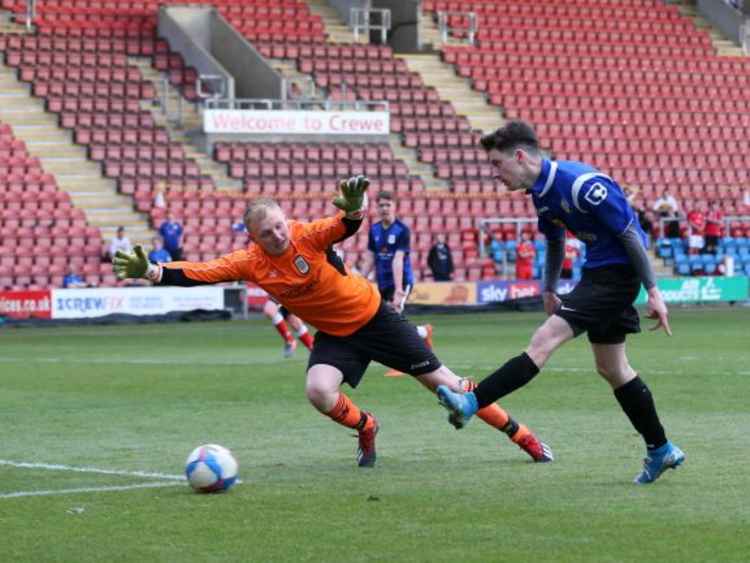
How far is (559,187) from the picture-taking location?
29.2ft

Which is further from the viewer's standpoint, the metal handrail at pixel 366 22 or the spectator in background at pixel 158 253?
the metal handrail at pixel 366 22

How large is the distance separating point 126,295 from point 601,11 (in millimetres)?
21976

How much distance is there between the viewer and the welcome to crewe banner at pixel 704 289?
38.1m

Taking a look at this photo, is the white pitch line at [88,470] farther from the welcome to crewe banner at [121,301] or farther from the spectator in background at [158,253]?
the spectator in background at [158,253]

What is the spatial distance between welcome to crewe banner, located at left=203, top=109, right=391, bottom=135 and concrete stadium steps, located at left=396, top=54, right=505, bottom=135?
3.33 metres

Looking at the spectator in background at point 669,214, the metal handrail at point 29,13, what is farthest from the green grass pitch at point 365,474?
the metal handrail at point 29,13

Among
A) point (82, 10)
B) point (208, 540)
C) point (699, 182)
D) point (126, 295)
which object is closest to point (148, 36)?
point (82, 10)

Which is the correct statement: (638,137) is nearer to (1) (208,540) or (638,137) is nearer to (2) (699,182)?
(2) (699,182)

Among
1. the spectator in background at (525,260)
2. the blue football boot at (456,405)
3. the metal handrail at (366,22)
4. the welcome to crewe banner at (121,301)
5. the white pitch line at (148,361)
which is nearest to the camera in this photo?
the blue football boot at (456,405)

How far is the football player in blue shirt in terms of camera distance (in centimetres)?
874

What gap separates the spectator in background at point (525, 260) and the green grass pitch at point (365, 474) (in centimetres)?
1797

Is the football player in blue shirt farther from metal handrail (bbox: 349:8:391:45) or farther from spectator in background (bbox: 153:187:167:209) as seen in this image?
metal handrail (bbox: 349:8:391:45)

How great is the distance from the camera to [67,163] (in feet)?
125

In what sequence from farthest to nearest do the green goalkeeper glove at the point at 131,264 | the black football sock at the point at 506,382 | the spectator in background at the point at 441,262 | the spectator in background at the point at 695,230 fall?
the spectator in background at the point at 695,230
the spectator in background at the point at 441,262
the green goalkeeper glove at the point at 131,264
the black football sock at the point at 506,382
